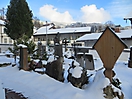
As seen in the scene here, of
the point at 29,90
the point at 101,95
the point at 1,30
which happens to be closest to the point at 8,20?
the point at 1,30

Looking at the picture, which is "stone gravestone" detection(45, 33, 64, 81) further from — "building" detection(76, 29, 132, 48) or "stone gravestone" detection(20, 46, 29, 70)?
"building" detection(76, 29, 132, 48)

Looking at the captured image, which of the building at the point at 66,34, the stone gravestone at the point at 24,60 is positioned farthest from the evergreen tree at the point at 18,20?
the stone gravestone at the point at 24,60

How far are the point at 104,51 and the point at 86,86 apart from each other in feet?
4.64

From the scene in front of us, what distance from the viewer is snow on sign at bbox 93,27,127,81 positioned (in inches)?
254

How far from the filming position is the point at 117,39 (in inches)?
254

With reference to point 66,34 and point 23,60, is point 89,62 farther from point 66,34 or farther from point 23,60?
point 66,34

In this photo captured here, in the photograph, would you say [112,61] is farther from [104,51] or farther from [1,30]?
Answer: [1,30]

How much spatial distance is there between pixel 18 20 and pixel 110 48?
27.2 meters

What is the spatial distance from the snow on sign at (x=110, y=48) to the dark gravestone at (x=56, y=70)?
2483mm

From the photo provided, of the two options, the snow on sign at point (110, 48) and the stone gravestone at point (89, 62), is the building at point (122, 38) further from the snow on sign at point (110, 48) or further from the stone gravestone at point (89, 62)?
the snow on sign at point (110, 48)

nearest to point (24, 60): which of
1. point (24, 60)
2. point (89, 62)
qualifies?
point (24, 60)

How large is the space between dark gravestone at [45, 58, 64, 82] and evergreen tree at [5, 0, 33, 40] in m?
22.9

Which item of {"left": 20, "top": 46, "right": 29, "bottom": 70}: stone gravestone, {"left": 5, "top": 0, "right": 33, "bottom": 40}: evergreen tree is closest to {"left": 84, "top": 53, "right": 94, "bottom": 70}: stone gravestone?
{"left": 20, "top": 46, "right": 29, "bottom": 70}: stone gravestone

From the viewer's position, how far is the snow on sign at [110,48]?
6.44m
